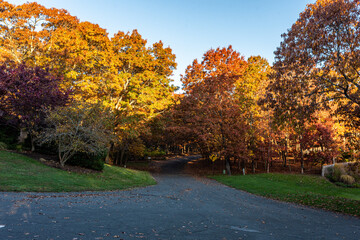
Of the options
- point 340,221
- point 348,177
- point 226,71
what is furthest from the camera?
point 226,71

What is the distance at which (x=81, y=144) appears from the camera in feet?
49.8

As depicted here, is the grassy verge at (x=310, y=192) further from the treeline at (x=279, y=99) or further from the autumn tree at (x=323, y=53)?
the autumn tree at (x=323, y=53)

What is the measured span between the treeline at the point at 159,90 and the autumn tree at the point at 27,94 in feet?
0.24

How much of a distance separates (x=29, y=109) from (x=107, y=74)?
354 inches

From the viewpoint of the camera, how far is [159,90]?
27078 mm

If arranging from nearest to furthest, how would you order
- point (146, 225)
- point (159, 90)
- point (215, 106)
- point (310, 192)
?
point (146, 225)
point (310, 192)
point (215, 106)
point (159, 90)

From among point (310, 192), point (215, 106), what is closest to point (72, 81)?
point (215, 106)

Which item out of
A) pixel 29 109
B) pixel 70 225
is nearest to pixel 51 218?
pixel 70 225

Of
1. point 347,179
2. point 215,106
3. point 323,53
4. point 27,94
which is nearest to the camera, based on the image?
point 323,53

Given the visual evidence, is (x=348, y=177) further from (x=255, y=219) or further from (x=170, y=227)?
(x=170, y=227)

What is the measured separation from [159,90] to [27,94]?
554 inches

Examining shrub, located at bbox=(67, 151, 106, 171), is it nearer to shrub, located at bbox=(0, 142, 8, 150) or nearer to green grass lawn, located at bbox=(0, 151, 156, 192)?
green grass lawn, located at bbox=(0, 151, 156, 192)

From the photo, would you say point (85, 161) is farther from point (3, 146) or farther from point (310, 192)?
point (310, 192)

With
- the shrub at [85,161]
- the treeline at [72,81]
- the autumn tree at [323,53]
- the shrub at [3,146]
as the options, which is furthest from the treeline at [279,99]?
the shrub at [3,146]
